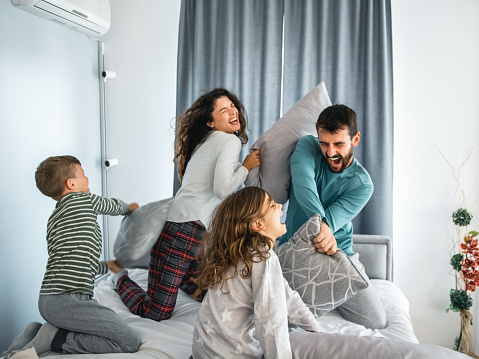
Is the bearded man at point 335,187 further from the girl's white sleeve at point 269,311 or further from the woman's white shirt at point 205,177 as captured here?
the girl's white sleeve at point 269,311

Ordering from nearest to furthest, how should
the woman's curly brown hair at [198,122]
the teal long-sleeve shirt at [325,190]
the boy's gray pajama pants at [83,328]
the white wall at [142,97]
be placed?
the boy's gray pajama pants at [83,328] → the teal long-sleeve shirt at [325,190] → the woman's curly brown hair at [198,122] → the white wall at [142,97]

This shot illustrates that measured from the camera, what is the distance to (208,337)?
1.47 meters

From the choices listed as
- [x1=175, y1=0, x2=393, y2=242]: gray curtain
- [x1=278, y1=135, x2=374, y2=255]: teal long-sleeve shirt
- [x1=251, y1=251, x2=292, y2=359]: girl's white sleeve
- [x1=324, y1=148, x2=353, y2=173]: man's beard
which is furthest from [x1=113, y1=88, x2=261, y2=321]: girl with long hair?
[x1=175, y1=0, x2=393, y2=242]: gray curtain

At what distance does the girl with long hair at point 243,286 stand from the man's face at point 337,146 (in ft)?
1.91

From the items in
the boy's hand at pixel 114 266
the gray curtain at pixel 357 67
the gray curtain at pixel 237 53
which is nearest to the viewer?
the boy's hand at pixel 114 266

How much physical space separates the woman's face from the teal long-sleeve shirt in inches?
13.8

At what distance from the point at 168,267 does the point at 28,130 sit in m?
1.23

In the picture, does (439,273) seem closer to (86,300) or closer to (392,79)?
(392,79)

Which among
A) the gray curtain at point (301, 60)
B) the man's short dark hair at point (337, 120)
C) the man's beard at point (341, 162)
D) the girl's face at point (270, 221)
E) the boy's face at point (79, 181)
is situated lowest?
the girl's face at point (270, 221)

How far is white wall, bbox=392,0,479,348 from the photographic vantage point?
279cm

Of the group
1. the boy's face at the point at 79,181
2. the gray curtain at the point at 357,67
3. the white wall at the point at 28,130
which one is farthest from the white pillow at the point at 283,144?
the white wall at the point at 28,130

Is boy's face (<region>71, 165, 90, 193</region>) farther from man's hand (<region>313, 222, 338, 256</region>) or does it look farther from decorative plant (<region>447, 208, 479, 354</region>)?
decorative plant (<region>447, 208, 479, 354</region>)

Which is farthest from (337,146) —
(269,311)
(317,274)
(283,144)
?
(269,311)

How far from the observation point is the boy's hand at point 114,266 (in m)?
2.18
